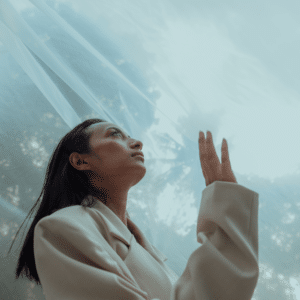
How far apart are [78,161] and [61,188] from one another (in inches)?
5.7

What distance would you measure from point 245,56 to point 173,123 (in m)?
0.67

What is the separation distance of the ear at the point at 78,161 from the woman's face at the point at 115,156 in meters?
0.04

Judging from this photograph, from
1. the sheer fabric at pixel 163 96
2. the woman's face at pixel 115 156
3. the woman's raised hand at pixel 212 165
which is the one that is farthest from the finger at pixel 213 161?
the sheer fabric at pixel 163 96

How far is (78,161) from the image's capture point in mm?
1368

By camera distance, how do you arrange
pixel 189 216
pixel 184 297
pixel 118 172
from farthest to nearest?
pixel 189 216 < pixel 118 172 < pixel 184 297

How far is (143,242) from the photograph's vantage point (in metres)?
1.30

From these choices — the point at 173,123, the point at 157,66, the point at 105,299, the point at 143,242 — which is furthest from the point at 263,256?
the point at 157,66

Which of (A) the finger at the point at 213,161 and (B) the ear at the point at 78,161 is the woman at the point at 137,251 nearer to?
(A) the finger at the point at 213,161

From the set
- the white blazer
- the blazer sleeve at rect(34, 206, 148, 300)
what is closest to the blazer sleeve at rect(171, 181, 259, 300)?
the white blazer

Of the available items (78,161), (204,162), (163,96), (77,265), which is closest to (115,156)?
(78,161)

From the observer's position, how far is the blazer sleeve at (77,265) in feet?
2.38

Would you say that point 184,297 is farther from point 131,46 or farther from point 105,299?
point 131,46

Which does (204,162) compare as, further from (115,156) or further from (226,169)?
(115,156)

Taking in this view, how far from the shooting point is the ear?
1.34 meters
